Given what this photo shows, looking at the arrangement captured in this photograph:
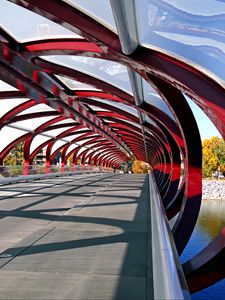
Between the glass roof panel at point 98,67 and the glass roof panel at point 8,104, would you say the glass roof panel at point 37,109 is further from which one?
the glass roof panel at point 98,67

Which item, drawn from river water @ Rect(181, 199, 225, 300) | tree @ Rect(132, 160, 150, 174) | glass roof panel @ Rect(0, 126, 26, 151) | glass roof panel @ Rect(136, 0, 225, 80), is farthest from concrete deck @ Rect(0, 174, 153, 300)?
tree @ Rect(132, 160, 150, 174)

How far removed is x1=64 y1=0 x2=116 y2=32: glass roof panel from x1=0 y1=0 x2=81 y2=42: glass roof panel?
192 centimetres

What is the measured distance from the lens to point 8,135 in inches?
1409

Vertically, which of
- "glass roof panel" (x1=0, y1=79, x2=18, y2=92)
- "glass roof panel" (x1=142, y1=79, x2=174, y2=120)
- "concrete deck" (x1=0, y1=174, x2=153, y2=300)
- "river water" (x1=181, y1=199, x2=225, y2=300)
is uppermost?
"glass roof panel" (x1=0, y1=79, x2=18, y2=92)

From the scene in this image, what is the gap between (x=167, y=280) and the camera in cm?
265

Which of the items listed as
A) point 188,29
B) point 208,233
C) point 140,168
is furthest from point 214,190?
point 188,29

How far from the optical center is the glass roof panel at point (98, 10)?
750cm

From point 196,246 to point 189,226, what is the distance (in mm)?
25061

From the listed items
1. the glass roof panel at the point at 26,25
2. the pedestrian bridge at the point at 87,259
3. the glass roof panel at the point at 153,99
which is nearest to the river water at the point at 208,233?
the glass roof panel at the point at 153,99

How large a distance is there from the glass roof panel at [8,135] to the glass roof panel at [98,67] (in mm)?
21101

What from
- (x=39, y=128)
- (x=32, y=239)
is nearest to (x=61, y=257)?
(x=32, y=239)

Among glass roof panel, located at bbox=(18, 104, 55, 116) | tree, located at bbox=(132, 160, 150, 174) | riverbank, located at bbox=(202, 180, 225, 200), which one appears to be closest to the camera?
glass roof panel, located at bbox=(18, 104, 55, 116)

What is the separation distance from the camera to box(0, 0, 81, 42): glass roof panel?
9.48 meters

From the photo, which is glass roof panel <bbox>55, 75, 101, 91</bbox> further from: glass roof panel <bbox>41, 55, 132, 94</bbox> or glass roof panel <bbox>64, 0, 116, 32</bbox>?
glass roof panel <bbox>64, 0, 116, 32</bbox>
